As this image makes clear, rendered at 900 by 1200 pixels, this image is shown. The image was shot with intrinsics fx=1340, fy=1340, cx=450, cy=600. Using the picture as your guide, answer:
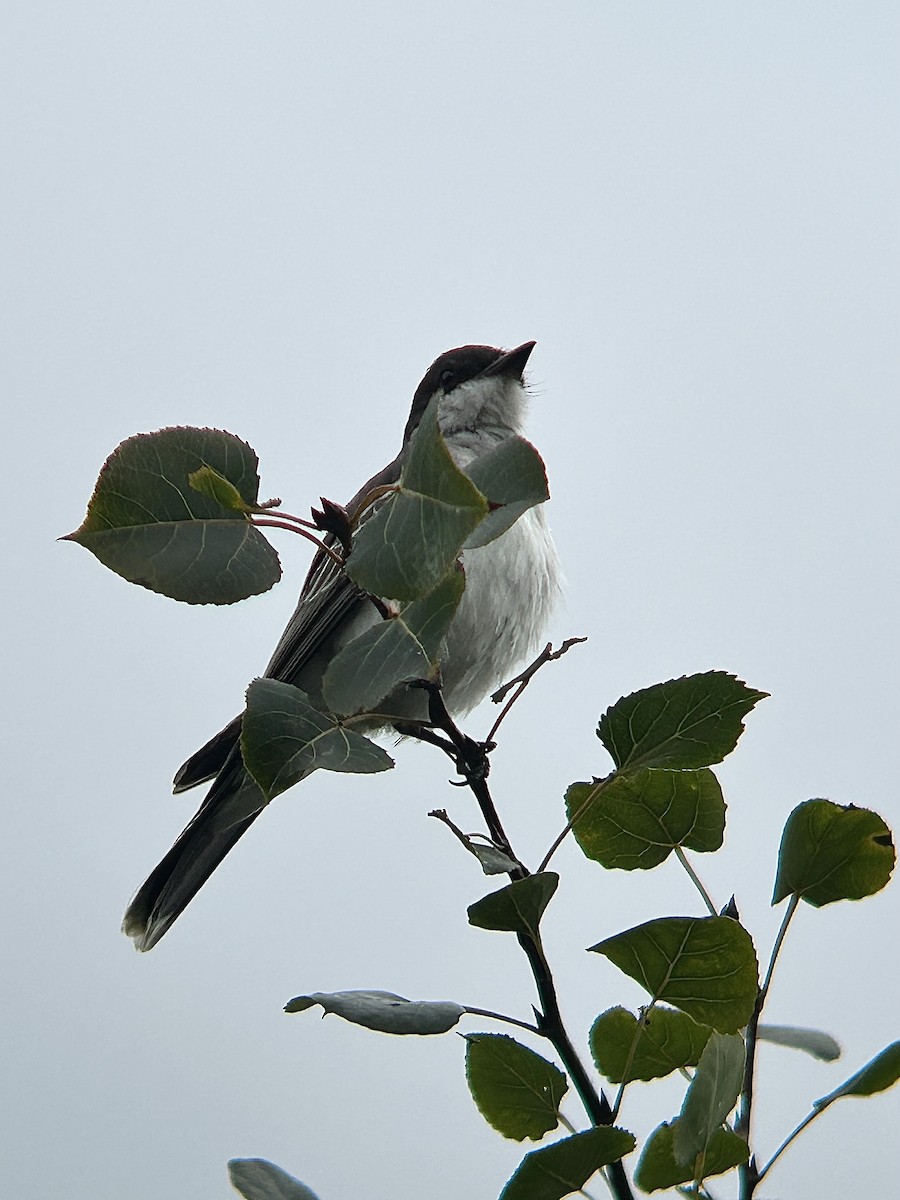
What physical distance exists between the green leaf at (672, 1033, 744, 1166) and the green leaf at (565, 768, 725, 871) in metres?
0.28

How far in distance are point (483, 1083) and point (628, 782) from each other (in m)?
0.35

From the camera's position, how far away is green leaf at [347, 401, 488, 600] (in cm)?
126

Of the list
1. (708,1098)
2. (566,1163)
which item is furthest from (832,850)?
(566,1163)

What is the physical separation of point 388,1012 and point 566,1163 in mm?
231

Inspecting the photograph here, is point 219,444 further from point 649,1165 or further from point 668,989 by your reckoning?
point 649,1165

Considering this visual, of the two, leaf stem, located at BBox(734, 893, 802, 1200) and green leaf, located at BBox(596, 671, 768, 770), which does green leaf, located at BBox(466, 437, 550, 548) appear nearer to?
green leaf, located at BBox(596, 671, 768, 770)

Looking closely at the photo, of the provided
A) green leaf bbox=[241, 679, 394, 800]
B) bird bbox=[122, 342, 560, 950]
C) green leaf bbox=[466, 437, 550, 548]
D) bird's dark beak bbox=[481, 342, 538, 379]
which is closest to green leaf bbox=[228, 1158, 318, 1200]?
green leaf bbox=[241, 679, 394, 800]

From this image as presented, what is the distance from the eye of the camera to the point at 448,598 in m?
1.35

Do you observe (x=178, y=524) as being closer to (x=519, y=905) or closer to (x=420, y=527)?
(x=420, y=527)

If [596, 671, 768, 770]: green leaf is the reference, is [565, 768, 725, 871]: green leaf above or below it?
below

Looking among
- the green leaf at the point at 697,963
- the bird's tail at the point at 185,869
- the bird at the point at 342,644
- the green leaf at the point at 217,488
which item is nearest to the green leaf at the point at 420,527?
the green leaf at the point at 217,488

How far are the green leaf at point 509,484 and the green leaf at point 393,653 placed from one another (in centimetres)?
6

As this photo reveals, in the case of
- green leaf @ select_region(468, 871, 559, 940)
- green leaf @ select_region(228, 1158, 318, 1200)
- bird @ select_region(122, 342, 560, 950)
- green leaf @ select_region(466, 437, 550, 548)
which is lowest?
green leaf @ select_region(228, 1158, 318, 1200)

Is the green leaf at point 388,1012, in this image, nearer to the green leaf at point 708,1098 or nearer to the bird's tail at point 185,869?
the green leaf at point 708,1098
